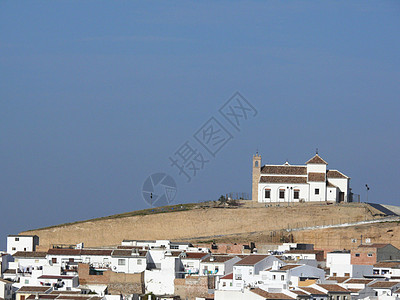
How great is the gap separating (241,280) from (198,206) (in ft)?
94.4

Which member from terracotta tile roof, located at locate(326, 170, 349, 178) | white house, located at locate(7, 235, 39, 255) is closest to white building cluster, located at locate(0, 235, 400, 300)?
white house, located at locate(7, 235, 39, 255)

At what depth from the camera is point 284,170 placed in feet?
234

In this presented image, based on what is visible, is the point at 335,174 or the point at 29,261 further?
the point at 335,174

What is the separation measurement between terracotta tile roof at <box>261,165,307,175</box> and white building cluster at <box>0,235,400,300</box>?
722 inches

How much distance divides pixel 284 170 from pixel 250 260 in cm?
2537

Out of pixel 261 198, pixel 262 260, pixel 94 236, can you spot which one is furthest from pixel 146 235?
pixel 262 260

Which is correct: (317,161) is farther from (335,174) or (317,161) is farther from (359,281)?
(359,281)

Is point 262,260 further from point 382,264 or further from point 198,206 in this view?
point 198,206

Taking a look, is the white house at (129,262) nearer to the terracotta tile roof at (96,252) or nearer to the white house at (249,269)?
the terracotta tile roof at (96,252)

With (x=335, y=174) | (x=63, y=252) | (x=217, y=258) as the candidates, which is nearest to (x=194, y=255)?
(x=217, y=258)

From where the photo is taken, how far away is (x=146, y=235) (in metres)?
69.0

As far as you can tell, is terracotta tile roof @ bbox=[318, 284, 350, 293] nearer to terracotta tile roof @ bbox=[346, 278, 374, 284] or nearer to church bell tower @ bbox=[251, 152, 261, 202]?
terracotta tile roof @ bbox=[346, 278, 374, 284]

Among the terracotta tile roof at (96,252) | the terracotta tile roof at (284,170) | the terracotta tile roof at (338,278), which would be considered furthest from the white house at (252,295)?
the terracotta tile roof at (284,170)

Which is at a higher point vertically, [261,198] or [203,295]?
[261,198]
